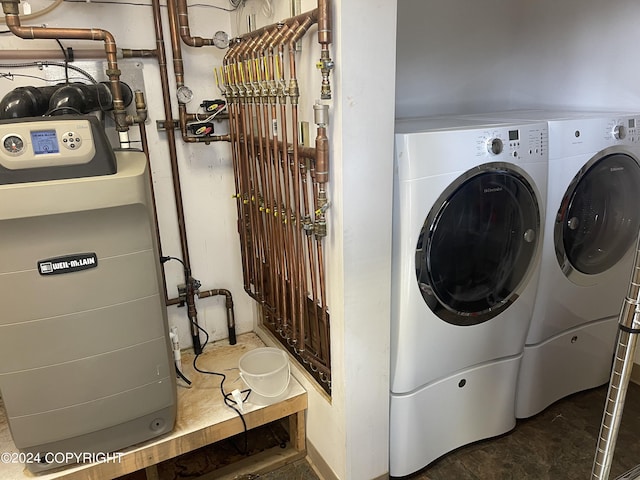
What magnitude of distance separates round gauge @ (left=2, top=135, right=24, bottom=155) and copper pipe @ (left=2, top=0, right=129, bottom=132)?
516 mm

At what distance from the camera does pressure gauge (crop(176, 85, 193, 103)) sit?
1.84m

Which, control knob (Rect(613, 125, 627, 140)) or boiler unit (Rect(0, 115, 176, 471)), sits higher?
control knob (Rect(613, 125, 627, 140))

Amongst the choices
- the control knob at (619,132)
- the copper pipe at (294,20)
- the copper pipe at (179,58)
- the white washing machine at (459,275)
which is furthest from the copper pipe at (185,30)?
the control knob at (619,132)

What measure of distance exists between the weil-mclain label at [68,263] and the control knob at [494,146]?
1242 mm

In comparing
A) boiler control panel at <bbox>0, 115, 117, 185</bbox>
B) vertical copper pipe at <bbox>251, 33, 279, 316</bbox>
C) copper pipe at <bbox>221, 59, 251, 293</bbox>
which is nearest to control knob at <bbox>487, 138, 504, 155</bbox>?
vertical copper pipe at <bbox>251, 33, 279, 316</bbox>

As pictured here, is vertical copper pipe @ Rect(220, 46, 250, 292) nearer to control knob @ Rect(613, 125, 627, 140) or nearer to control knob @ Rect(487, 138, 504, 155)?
control knob @ Rect(487, 138, 504, 155)

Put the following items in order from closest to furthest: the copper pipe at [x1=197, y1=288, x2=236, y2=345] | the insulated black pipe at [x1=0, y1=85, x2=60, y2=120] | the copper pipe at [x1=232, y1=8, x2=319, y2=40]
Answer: the copper pipe at [x1=232, y1=8, x2=319, y2=40] → the insulated black pipe at [x1=0, y1=85, x2=60, y2=120] → the copper pipe at [x1=197, y1=288, x2=236, y2=345]

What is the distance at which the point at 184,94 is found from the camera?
6.05ft

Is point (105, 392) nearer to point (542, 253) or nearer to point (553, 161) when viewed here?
point (542, 253)

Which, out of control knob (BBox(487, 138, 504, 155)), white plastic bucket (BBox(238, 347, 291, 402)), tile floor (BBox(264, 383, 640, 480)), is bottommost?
tile floor (BBox(264, 383, 640, 480))

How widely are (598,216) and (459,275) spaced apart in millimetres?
754

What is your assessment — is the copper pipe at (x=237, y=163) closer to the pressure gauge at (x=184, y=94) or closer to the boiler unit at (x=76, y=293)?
the pressure gauge at (x=184, y=94)

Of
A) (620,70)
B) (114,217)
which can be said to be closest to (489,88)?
(620,70)

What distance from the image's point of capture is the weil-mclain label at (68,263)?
1.26m
